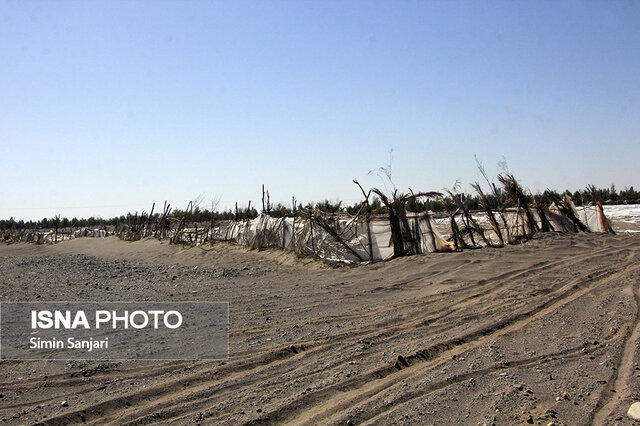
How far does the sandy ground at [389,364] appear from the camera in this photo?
3680 millimetres

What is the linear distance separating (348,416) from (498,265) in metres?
7.84

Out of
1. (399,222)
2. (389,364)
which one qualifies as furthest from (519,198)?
(389,364)

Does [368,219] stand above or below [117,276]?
above

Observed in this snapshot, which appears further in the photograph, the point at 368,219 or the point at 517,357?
the point at 368,219

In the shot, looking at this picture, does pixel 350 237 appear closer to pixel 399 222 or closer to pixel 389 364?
pixel 399 222

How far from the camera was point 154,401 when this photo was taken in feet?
13.1

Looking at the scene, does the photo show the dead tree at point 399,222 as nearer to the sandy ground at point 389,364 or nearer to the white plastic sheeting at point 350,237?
the white plastic sheeting at point 350,237

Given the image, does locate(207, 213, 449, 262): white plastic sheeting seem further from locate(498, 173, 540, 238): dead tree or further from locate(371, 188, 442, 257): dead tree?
locate(498, 173, 540, 238): dead tree

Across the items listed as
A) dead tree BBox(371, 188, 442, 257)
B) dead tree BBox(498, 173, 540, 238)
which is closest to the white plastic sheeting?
dead tree BBox(371, 188, 442, 257)

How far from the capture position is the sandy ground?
12.1ft

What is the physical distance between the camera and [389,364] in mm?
4605

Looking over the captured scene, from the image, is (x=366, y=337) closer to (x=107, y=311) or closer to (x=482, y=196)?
(x=107, y=311)

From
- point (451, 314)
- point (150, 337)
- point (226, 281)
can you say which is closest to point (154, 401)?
point (150, 337)

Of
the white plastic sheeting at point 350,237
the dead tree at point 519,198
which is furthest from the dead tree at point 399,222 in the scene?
the dead tree at point 519,198
